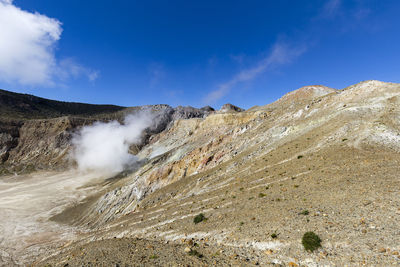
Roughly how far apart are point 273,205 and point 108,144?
142m

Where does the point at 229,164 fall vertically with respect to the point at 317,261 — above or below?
above

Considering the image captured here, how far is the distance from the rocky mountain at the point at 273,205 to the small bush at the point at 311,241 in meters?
0.23

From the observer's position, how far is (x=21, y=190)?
8662 cm

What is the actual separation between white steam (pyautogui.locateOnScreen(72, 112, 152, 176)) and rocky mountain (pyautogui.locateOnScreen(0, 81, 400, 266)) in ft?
204

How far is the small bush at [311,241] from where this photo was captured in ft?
31.5

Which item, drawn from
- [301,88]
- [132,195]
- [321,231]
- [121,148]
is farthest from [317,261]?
[121,148]

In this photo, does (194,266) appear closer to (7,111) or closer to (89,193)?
(89,193)

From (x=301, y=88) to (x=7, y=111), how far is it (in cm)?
23575

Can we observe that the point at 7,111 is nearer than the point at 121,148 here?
No

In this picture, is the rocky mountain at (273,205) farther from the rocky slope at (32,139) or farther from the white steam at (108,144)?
the rocky slope at (32,139)

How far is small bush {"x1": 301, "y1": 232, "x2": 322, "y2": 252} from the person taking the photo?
31.5 feet

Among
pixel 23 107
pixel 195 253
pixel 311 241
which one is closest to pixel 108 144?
pixel 23 107

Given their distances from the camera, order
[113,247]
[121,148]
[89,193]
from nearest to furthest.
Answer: [113,247], [89,193], [121,148]

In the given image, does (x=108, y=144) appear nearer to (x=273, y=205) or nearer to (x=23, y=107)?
(x=23, y=107)
